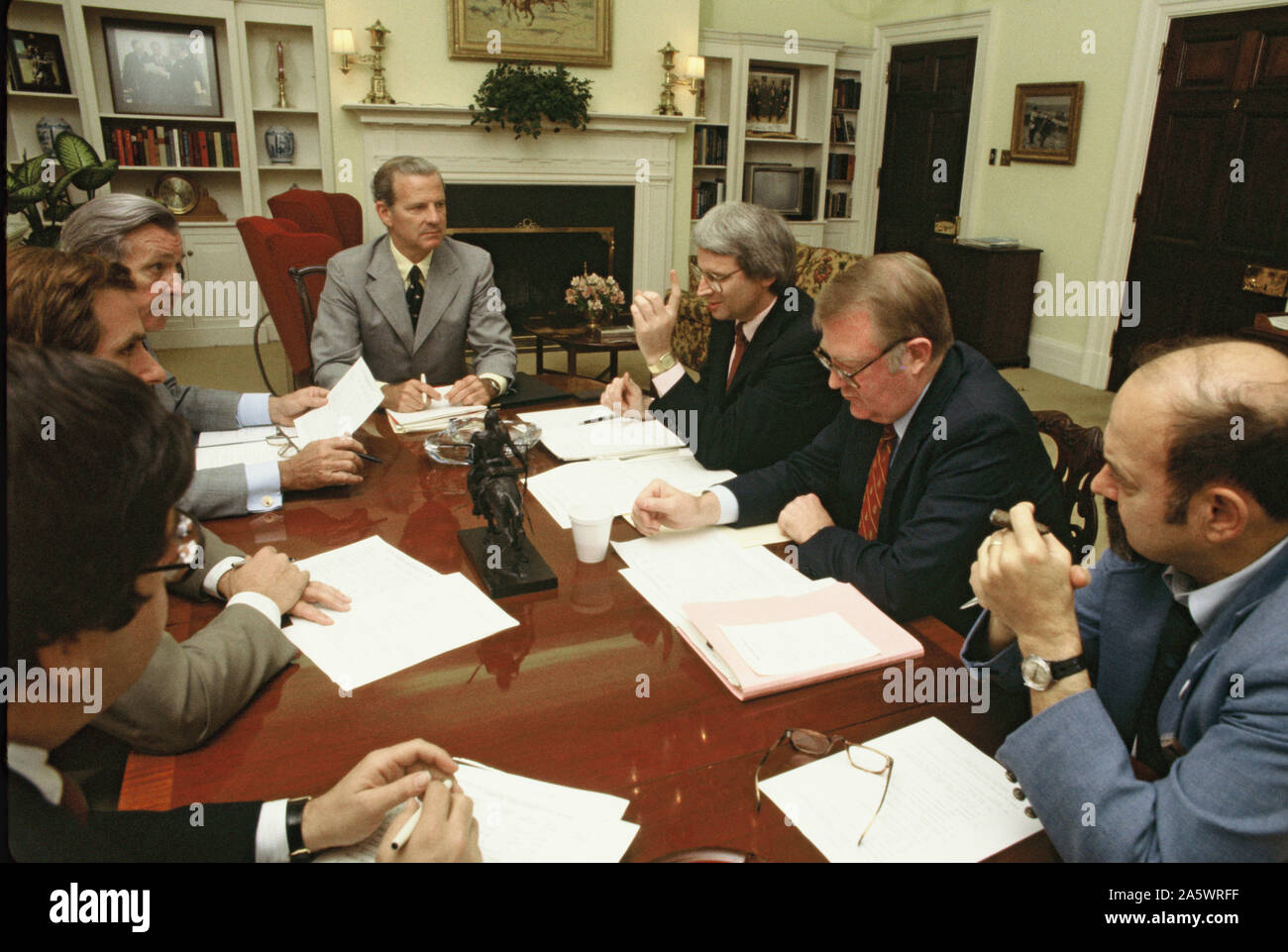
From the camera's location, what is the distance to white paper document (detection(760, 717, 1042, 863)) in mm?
888

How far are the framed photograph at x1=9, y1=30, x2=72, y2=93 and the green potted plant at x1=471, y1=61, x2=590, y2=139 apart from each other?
8.42 ft

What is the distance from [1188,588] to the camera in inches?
41.3

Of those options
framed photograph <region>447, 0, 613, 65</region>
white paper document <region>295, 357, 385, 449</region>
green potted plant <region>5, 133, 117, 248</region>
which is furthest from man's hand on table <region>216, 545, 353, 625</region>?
framed photograph <region>447, 0, 613, 65</region>

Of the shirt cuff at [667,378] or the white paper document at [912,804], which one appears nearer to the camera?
the white paper document at [912,804]

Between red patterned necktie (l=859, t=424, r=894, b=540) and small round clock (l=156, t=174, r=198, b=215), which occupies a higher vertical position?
small round clock (l=156, t=174, r=198, b=215)

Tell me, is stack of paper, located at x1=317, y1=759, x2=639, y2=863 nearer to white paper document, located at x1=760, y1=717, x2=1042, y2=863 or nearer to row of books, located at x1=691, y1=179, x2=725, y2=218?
white paper document, located at x1=760, y1=717, x2=1042, y2=863

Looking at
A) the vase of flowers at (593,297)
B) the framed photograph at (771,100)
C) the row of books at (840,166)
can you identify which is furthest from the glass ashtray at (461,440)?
the row of books at (840,166)

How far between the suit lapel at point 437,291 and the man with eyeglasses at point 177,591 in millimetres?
1316

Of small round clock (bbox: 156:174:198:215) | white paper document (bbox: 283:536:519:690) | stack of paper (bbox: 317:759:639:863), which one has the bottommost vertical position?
stack of paper (bbox: 317:759:639:863)

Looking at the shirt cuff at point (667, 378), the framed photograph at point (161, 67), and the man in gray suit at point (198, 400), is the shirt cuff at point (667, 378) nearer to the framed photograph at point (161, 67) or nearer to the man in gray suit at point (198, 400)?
the man in gray suit at point (198, 400)

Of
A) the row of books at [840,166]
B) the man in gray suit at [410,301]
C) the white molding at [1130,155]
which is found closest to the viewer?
the man in gray suit at [410,301]

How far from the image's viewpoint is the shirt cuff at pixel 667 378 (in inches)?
89.4
